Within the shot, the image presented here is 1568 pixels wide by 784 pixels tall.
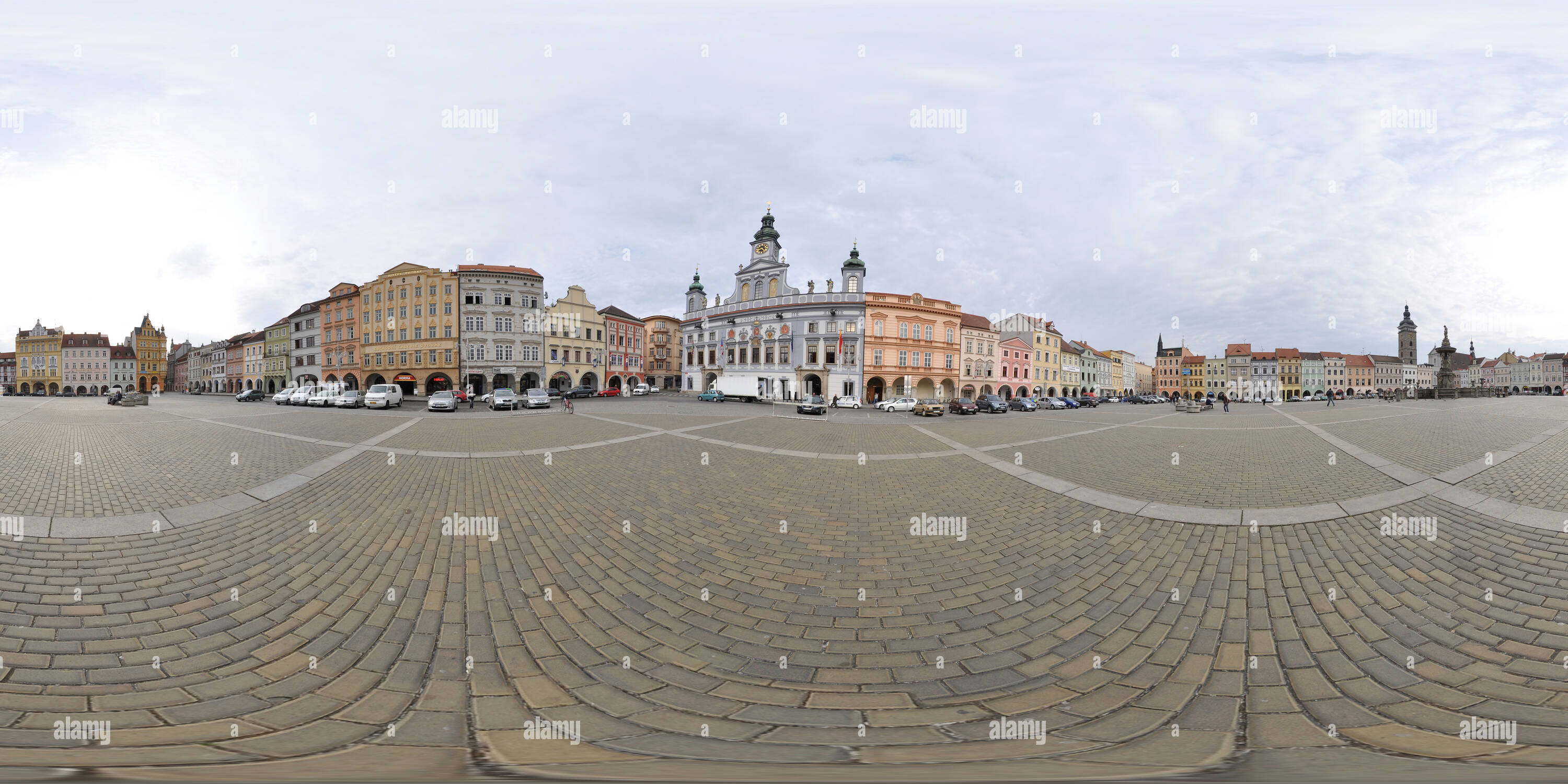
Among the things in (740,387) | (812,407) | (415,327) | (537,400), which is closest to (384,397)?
(537,400)

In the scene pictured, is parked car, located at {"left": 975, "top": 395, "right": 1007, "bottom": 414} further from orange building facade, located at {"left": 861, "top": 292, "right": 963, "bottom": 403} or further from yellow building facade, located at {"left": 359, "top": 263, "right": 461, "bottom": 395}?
yellow building facade, located at {"left": 359, "top": 263, "right": 461, "bottom": 395}

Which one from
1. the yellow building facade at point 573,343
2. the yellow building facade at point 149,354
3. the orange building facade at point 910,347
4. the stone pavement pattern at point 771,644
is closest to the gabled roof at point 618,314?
the yellow building facade at point 573,343

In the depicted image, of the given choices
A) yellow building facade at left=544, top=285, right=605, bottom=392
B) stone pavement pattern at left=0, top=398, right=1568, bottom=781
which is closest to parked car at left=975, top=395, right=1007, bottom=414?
stone pavement pattern at left=0, top=398, right=1568, bottom=781

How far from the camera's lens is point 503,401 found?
3162 cm

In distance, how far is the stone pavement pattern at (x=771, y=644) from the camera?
2713 millimetres

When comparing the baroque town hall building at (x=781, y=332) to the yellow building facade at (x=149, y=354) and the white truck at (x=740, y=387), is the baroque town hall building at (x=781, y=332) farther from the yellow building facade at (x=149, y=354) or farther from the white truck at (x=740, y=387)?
the yellow building facade at (x=149, y=354)

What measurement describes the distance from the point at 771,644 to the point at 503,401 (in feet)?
106

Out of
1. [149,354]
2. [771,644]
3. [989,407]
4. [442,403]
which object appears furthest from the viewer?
[149,354]

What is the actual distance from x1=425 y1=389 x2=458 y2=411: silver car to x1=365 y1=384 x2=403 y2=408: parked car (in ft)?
12.9

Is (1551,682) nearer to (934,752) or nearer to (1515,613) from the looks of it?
(1515,613)

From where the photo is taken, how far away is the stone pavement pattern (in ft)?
8.90

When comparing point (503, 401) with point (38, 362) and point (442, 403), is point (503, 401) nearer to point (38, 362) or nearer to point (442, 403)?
point (442, 403)

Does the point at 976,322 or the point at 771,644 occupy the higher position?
the point at 976,322

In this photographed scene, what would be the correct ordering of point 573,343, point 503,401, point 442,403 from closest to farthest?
point 442,403, point 503,401, point 573,343
